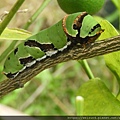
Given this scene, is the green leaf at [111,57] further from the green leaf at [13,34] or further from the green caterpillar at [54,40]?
the green leaf at [13,34]

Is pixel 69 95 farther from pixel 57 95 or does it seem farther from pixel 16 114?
pixel 16 114

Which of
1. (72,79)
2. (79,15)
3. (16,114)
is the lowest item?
(72,79)

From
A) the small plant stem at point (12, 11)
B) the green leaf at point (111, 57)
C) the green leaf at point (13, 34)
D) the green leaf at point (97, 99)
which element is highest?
the small plant stem at point (12, 11)

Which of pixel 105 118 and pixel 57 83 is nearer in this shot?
pixel 105 118

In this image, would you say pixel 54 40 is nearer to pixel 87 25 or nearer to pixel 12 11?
pixel 87 25

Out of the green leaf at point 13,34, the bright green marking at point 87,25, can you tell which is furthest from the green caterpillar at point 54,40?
the green leaf at point 13,34

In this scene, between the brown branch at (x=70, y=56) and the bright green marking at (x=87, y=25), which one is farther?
the bright green marking at (x=87, y=25)

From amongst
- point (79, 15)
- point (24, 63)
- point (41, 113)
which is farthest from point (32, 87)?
point (79, 15)

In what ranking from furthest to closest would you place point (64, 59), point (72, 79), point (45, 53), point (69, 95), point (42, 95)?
point (72, 79) < point (69, 95) < point (42, 95) < point (45, 53) < point (64, 59)
